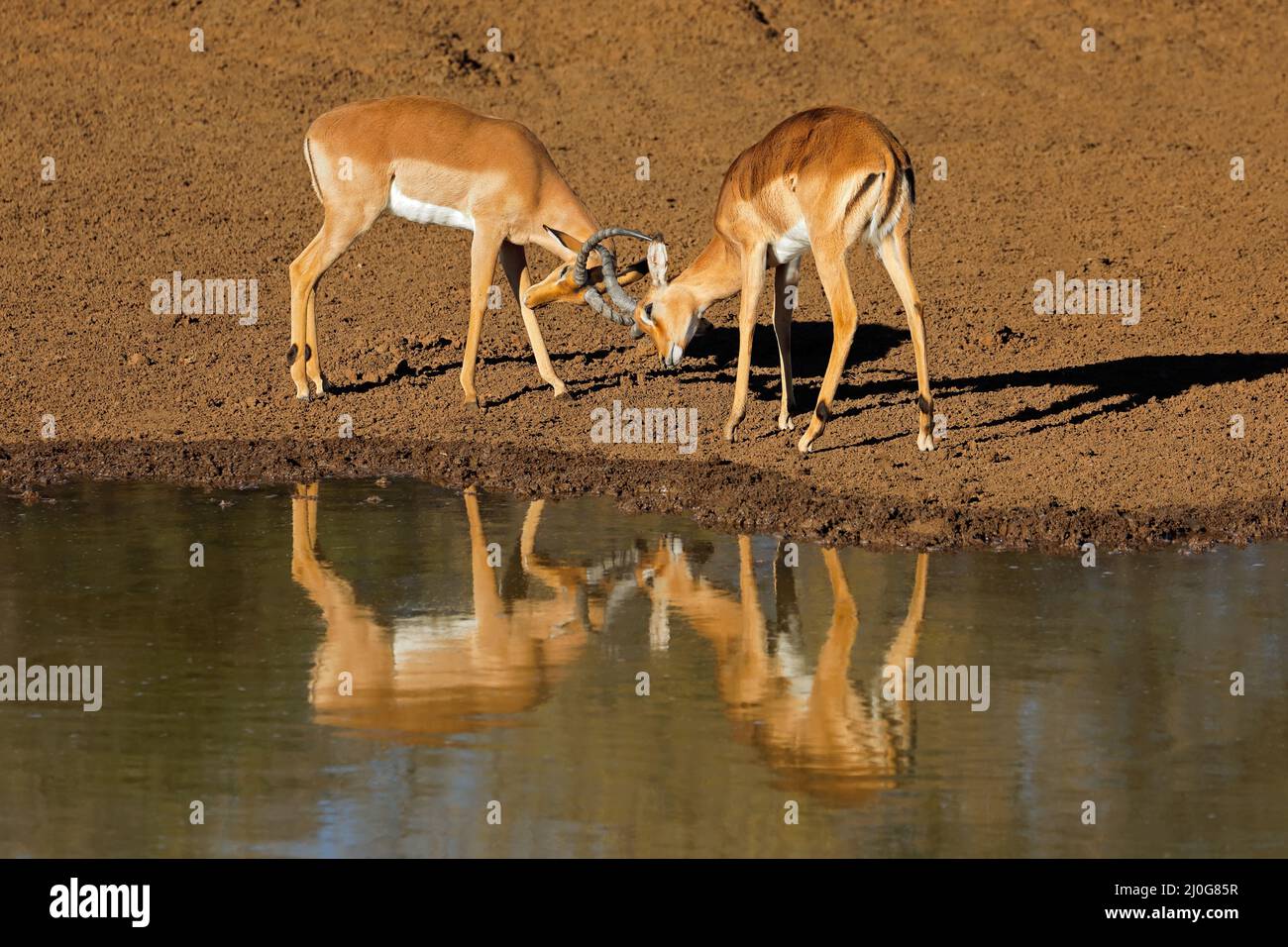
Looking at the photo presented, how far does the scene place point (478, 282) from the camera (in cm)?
1391

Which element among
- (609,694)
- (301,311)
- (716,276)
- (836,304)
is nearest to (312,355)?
(301,311)

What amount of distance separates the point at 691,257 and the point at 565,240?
3.89 meters

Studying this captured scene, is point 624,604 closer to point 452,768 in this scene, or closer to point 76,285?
point 452,768

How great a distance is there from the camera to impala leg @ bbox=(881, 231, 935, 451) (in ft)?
39.6

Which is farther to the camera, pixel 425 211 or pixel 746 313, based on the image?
pixel 425 211

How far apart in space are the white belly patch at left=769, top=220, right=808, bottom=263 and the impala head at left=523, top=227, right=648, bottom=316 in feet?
3.70


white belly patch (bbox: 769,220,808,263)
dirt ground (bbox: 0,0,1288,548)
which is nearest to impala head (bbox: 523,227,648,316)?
dirt ground (bbox: 0,0,1288,548)

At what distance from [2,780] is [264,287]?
10.7 meters

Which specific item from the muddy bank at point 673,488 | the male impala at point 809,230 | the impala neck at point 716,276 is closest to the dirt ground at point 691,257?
the muddy bank at point 673,488

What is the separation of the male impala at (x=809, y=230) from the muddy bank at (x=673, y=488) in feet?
3.72

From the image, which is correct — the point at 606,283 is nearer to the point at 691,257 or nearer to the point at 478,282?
the point at 478,282

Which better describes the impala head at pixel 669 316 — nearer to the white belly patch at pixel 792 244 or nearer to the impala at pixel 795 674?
the white belly patch at pixel 792 244

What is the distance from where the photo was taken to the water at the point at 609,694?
6449mm

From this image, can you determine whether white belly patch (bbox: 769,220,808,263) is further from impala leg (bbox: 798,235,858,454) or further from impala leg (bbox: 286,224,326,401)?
impala leg (bbox: 286,224,326,401)
